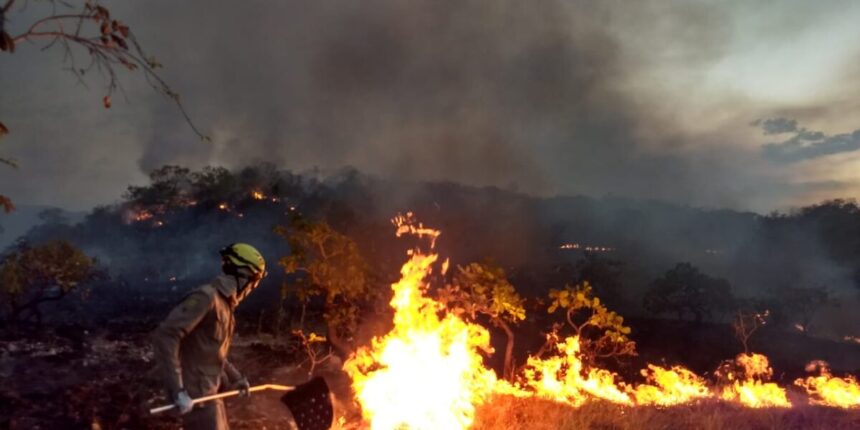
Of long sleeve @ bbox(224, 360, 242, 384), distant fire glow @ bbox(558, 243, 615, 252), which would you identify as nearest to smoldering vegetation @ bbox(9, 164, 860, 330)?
distant fire glow @ bbox(558, 243, 615, 252)

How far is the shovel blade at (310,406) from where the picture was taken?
493 cm

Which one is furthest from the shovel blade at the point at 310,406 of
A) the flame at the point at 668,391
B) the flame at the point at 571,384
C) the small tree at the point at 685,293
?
the small tree at the point at 685,293

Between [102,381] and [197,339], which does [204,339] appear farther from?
[102,381]

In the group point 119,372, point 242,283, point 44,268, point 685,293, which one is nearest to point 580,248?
point 685,293

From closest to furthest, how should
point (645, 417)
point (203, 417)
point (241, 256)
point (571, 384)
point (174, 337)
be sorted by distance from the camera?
point (174, 337)
point (203, 417)
point (241, 256)
point (645, 417)
point (571, 384)

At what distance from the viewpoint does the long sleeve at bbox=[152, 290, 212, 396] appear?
3861 millimetres

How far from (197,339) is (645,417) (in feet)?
21.5

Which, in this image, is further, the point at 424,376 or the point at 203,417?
the point at 424,376

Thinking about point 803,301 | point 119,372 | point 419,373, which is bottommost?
point 119,372

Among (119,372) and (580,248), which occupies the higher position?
(580,248)

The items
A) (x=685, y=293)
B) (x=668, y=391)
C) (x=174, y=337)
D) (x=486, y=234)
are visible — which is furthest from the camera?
(x=486, y=234)

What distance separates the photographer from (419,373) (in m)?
7.46

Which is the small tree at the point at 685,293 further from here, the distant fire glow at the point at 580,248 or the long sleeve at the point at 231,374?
the long sleeve at the point at 231,374

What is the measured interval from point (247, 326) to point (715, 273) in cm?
4896
